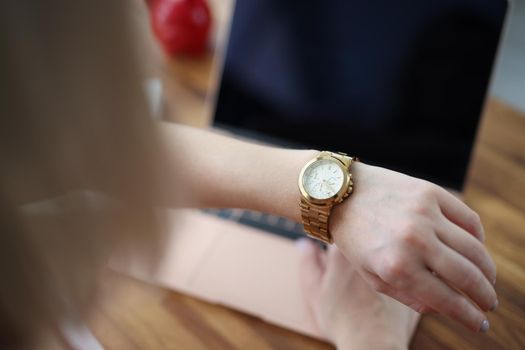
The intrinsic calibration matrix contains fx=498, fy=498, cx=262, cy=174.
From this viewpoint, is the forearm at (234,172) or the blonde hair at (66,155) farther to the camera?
the forearm at (234,172)

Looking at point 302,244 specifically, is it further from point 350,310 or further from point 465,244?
point 465,244

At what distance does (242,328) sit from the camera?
0.61 m

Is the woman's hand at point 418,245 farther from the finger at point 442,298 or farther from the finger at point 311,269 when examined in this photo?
the finger at point 311,269

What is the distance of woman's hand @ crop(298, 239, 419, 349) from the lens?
565 mm

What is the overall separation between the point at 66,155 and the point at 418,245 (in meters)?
0.30

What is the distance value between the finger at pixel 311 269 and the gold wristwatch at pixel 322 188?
13 cm

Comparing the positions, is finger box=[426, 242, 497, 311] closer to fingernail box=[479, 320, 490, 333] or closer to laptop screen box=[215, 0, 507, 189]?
fingernail box=[479, 320, 490, 333]

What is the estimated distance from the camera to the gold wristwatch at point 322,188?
49 centimetres

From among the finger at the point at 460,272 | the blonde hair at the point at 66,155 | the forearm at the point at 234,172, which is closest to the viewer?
the blonde hair at the point at 66,155

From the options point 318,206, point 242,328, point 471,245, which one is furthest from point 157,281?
point 471,245

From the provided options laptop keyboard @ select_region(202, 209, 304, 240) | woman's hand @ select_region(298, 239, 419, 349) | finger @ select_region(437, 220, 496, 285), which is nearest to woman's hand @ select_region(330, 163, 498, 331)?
finger @ select_region(437, 220, 496, 285)

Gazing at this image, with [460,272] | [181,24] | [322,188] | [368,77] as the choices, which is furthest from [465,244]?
[181,24]

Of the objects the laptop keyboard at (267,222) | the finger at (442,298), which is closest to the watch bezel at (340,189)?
the finger at (442,298)

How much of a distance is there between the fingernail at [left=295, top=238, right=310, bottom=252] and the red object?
46 centimetres
